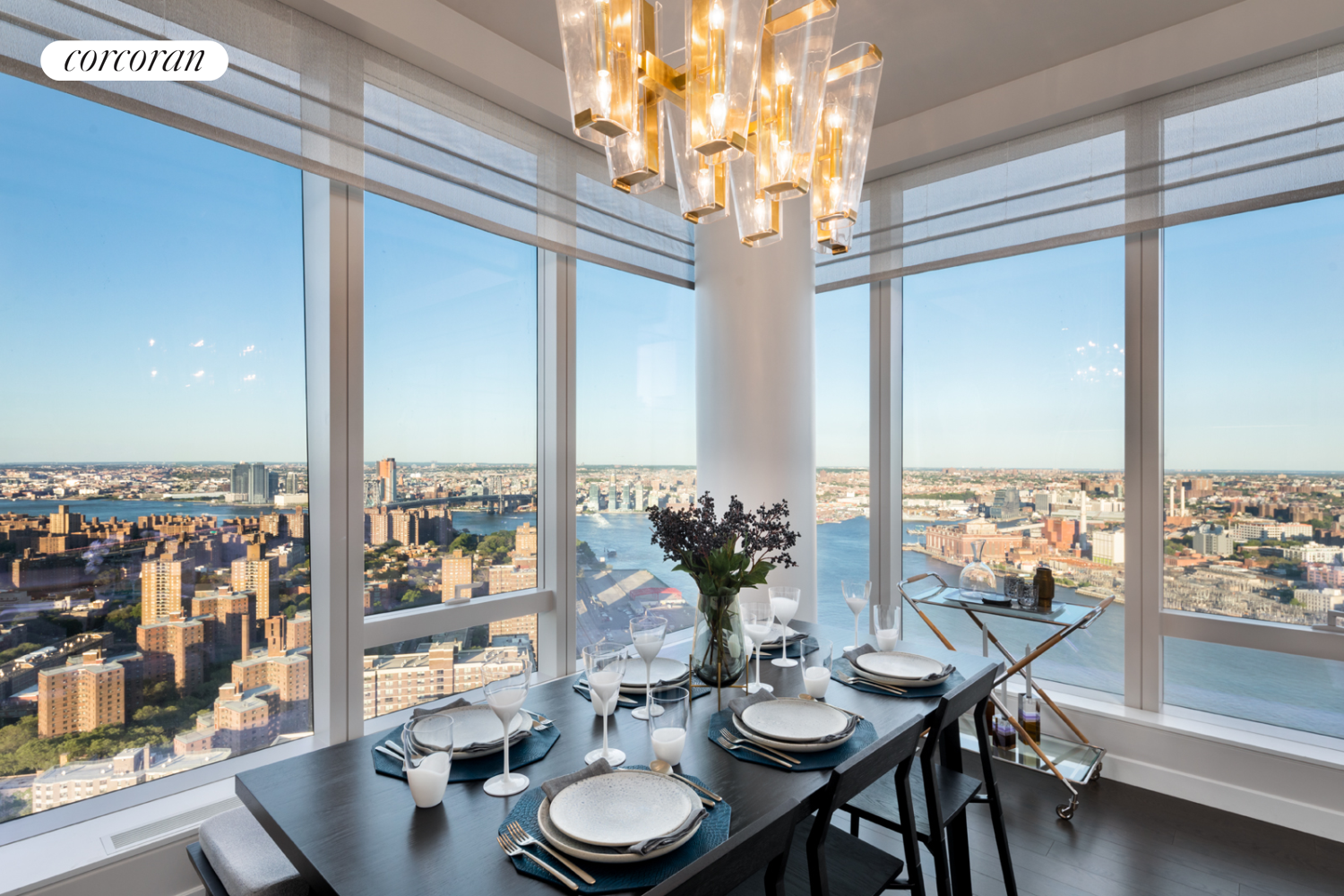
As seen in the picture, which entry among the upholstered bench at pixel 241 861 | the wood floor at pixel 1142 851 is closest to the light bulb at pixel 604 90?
the upholstered bench at pixel 241 861

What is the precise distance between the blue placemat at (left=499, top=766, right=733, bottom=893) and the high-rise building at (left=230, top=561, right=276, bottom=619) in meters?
1.40

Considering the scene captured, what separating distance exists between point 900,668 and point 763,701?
1.75 ft

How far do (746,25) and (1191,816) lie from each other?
3.04m

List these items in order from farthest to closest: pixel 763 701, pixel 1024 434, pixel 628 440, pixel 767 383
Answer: pixel 628 440 < pixel 767 383 < pixel 1024 434 < pixel 763 701

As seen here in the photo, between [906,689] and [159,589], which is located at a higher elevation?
[159,589]

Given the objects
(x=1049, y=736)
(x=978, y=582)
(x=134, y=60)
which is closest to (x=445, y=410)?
(x=134, y=60)

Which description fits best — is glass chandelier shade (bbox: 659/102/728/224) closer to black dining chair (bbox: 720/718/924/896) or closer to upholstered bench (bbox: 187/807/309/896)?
black dining chair (bbox: 720/718/924/896)

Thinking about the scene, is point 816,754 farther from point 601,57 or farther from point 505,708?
point 601,57

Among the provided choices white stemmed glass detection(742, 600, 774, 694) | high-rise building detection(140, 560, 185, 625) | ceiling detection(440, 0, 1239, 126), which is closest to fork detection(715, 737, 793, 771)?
white stemmed glass detection(742, 600, 774, 694)

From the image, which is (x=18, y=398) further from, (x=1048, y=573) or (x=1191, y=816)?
(x=1191, y=816)

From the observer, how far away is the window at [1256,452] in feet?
8.05

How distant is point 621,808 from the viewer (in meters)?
1.19

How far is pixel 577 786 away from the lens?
4.06ft

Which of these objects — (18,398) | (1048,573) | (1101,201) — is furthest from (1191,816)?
(18,398)
